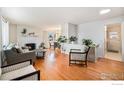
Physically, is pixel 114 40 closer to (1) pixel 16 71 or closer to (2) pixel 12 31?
(2) pixel 12 31

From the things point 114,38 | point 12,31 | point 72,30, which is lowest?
point 114,38

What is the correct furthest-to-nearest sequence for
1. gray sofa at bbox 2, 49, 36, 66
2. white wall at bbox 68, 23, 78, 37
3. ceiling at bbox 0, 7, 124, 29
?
1. white wall at bbox 68, 23, 78, 37
2. gray sofa at bbox 2, 49, 36, 66
3. ceiling at bbox 0, 7, 124, 29

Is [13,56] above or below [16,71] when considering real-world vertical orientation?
above

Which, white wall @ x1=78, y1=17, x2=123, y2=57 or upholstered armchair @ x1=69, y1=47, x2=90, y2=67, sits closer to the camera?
upholstered armchair @ x1=69, y1=47, x2=90, y2=67

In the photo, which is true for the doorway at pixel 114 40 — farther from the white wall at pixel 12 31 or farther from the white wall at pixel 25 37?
the white wall at pixel 12 31

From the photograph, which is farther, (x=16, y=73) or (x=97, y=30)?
(x=97, y=30)

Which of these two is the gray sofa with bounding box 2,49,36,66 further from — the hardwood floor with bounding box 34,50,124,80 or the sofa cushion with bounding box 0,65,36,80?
the sofa cushion with bounding box 0,65,36,80

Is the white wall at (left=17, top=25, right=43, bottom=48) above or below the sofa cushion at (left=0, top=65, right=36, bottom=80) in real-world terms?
above

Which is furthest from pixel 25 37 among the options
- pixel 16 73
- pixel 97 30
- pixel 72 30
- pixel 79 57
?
pixel 16 73

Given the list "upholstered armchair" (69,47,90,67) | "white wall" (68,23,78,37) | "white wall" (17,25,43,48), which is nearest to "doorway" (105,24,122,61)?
"white wall" (68,23,78,37)

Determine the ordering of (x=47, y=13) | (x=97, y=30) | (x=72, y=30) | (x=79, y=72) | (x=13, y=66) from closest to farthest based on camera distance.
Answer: (x=13, y=66), (x=79, y=72), (x=47, y=13), (x=97, y=30), (x=72, y=30)
